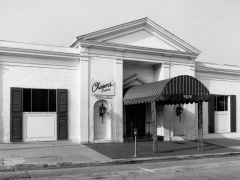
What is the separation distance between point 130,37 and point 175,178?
11503 millimetres

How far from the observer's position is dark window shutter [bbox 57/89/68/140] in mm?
17391

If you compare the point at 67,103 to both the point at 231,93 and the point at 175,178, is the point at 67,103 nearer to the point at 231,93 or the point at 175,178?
the point at 175,178

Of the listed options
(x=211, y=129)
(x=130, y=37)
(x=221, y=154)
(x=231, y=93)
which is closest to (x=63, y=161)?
(x=221, y=154)

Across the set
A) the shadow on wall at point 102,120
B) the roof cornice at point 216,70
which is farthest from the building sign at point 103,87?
the roof cornice at point 216,70

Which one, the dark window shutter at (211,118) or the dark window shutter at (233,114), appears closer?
the dark window shutter at (211,118)

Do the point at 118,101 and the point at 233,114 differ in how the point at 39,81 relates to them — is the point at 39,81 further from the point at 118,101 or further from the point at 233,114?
the point at 233,114

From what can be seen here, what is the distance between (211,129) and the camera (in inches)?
883

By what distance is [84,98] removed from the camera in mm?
17719

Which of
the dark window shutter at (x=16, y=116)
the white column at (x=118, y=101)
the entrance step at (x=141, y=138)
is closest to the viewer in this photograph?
the dark window shutter at (x=16, y=116)

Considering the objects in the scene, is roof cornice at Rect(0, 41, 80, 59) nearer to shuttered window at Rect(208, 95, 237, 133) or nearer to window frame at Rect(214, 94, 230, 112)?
shuttered window at Rect(208, 95, 237, 133)

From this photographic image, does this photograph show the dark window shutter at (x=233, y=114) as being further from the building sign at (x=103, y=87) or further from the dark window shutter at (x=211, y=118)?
the building sign at (x=103, y=87)

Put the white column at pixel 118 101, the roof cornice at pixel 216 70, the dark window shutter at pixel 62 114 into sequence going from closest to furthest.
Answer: the dark window shutter at pixel 62 114, the white column at pixel 118 101, the roof cornice at pixel 216 70

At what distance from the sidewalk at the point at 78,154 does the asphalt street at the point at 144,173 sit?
0.81m

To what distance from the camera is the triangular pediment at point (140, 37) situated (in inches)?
721
